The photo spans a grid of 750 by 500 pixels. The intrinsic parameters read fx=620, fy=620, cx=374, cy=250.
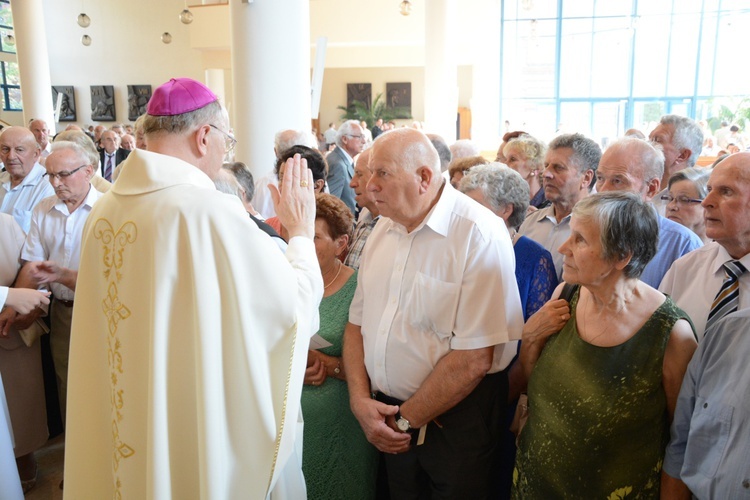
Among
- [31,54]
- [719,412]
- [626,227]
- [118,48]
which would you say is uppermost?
[118,48]

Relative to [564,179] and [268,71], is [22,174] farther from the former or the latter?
[564,179]

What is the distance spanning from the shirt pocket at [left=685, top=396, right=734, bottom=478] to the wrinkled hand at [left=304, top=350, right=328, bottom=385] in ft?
4.69

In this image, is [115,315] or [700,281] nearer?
[115,315]

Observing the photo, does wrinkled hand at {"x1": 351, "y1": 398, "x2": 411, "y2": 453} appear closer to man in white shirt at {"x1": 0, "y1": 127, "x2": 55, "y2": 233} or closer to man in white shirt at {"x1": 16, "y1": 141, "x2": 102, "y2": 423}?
man in white shirt at {"x1": 16, "y1": 141, "x2": 102, "y2": 423}

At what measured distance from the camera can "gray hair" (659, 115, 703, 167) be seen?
3812 millimetres

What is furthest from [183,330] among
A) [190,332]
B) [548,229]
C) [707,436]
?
[548,229]

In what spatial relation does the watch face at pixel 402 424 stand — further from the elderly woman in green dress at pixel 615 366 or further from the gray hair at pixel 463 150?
the gray hair at pixel 463 150

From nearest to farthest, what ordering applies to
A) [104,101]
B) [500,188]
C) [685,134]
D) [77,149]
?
[500,188]
[77,149]
[685,134]
[104,101]

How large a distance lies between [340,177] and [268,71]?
122cm

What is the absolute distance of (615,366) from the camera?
74.0 inches

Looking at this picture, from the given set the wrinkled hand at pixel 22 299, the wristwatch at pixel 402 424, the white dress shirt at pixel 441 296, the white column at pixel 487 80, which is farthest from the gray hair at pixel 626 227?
the white column at pixel 487 80

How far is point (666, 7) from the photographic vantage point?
1855cm

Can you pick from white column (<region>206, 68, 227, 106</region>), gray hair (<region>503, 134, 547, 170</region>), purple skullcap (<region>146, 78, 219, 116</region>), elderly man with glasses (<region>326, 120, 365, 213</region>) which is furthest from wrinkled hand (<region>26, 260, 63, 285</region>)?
white column (<region>206, 68, 227, 106</region>)

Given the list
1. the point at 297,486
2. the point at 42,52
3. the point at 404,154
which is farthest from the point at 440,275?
the point at 42,52
